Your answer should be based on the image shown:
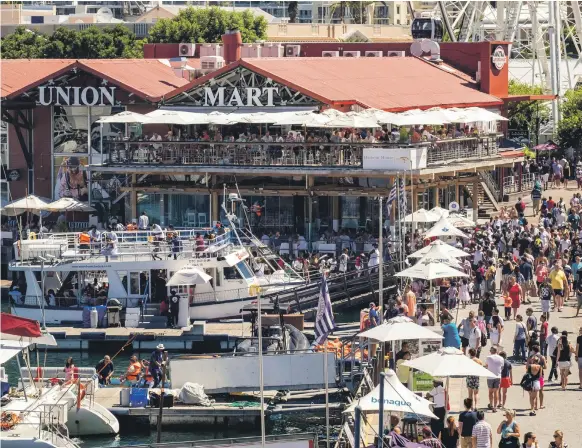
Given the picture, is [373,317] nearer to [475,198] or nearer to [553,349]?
[553,349]

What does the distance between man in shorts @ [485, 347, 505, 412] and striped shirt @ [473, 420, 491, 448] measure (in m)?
4.29

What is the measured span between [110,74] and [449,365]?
37.6 meters

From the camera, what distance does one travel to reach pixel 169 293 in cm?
5409

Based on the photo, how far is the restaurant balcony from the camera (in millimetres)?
63719

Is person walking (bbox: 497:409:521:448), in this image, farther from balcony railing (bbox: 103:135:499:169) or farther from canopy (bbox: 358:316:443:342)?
balcony railing (bbox: 103:135:499:169)

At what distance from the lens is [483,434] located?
34.3 meters

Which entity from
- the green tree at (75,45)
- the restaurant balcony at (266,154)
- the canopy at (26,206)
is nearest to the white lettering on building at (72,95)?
the restaurant balcony at (266,154)

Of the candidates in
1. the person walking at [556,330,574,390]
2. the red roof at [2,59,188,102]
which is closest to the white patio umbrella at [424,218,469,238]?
the person walking at [556,330,574,390]

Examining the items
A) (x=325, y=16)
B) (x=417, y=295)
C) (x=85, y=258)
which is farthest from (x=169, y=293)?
(x=325, y=16)

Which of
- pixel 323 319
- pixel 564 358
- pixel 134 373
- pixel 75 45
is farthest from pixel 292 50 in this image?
pixel 564 358

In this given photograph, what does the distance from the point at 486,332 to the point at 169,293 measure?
37.4ft

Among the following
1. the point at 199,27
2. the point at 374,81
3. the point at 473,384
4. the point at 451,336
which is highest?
the point at 199,27

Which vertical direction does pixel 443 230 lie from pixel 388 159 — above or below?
below

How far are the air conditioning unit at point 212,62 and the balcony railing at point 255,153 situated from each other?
24.4 feet
